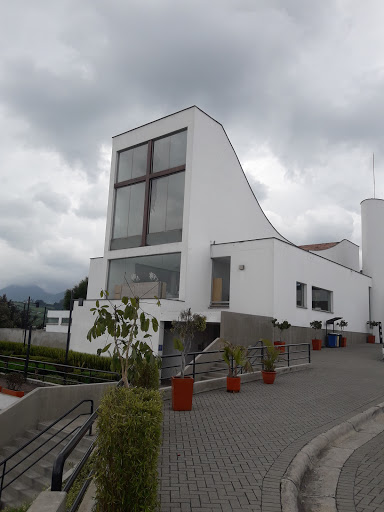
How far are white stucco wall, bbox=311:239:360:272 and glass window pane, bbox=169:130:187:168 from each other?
54.2 feet

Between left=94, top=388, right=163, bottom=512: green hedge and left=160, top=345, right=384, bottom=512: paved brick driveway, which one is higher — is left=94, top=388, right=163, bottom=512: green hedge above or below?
above

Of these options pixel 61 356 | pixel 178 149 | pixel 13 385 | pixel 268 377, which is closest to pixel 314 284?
pixel 178 149

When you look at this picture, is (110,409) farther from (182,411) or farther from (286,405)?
(286,405)

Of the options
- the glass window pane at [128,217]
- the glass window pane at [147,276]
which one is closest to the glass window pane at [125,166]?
the glass window pane at [128,217]

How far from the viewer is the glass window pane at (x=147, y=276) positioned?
23375mm

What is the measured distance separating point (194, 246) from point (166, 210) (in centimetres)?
309

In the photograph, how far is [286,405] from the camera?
34.2 feet

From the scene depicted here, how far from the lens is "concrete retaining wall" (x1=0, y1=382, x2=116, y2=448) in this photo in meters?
11.0

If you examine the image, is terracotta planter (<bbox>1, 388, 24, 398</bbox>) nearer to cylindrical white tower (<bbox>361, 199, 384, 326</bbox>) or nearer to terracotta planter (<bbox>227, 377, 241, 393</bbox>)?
terracotta planter (<bbox>227, 377, 241, 393</bbox>)

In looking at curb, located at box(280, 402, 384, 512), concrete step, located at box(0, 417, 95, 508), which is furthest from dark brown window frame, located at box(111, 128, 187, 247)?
curb, located at box(280, 402, 384, 512)

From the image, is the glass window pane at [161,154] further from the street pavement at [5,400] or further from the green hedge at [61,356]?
the street pavement at [5,400]

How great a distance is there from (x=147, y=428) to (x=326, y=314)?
83.7ft

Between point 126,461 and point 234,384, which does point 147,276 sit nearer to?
point 234,384

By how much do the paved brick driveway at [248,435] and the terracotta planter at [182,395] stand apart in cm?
23
